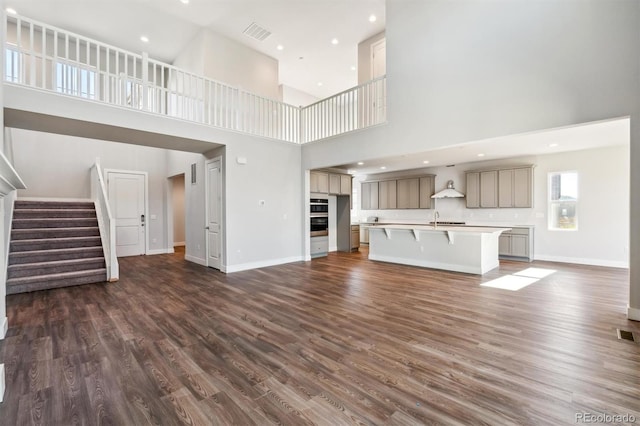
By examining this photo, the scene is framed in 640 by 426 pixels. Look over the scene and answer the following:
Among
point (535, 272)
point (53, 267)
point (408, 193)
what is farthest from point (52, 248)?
point (535, 272)

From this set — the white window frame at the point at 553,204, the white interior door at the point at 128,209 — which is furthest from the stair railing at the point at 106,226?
the white window frame at the point at 553,204

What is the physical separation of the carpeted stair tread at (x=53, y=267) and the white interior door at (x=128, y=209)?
3022mm

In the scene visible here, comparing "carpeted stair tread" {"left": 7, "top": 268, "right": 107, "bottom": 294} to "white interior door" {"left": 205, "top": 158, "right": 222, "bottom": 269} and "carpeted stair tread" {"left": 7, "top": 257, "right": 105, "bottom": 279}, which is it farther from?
"white interior door" {"left": 205, "top": 158, "right": 222, "bottom": 269}

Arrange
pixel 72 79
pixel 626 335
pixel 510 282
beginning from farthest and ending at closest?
pixel 510 282, pixel 72 79, pixel 626 335

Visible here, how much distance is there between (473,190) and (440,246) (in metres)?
2.86

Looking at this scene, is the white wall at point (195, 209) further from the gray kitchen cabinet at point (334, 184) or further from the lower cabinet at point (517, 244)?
the lower cabinet at point (517, 244)

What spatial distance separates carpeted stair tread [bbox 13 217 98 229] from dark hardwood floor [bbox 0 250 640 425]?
191cm

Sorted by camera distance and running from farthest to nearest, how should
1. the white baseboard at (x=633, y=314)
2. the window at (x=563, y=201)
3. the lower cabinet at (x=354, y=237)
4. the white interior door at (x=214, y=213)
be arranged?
1. the lower cabinet at (x=354, y=237)
2. the window at (x=563, y=201)
3. the white interior door at (x=214, y=213)
4. the white baseboard at (x=633, y=314)

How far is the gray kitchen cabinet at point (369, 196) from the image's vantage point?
10305mm

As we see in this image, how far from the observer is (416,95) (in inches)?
206

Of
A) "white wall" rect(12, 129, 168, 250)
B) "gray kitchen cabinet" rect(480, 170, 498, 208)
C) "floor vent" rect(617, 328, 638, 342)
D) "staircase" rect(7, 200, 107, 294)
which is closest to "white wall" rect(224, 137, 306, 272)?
"staircase" rect(7, 200, 107, 294)

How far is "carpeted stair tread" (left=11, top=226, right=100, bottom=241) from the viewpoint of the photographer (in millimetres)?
5363

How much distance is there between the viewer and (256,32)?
7.44 metres

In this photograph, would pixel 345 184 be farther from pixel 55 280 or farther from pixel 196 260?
pixel 55 280
